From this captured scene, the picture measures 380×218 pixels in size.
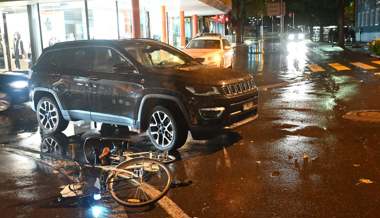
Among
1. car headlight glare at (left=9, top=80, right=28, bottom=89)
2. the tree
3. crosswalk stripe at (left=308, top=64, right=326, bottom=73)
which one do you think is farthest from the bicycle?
the tree

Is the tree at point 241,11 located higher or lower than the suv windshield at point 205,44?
higher

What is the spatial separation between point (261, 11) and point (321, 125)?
5198cm

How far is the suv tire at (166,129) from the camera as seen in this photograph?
7.83 metres

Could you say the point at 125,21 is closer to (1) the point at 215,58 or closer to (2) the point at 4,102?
(1) the point at 215,58

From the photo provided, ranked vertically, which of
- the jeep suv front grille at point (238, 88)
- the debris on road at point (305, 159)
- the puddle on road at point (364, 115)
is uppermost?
the jeep suv front grille at point (238, 88)

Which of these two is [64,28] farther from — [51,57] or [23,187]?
[23,187]

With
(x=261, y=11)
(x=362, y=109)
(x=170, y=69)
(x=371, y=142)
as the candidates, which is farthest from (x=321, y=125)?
(x=261, y=11)

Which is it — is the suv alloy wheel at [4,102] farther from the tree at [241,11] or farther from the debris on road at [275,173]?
the tree at [241,11]

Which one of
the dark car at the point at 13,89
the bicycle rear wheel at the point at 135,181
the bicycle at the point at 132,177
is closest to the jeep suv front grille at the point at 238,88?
the bicycle at the point at 132,177

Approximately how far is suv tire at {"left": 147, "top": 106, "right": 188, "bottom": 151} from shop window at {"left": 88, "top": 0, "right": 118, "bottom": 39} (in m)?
13.4

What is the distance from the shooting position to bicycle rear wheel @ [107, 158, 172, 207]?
555 centimetres

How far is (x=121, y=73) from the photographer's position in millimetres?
8258

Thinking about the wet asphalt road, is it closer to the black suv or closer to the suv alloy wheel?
the black suv

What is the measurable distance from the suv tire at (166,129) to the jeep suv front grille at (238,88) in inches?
35.6
